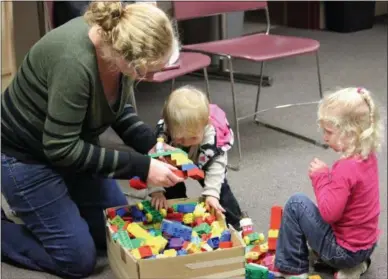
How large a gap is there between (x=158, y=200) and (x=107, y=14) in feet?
1.84

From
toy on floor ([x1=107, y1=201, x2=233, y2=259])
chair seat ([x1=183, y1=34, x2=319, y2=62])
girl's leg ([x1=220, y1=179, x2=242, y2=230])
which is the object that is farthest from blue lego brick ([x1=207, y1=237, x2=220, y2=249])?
chair seat ([x1=183, y1=34, x2=319, y2=62])

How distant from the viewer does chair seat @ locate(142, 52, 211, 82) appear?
8.00 feet

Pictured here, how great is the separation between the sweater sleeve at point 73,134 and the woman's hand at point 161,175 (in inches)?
0.6

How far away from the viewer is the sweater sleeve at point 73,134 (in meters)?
1.58

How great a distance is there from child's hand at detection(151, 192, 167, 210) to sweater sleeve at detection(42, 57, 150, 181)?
0.16 meters

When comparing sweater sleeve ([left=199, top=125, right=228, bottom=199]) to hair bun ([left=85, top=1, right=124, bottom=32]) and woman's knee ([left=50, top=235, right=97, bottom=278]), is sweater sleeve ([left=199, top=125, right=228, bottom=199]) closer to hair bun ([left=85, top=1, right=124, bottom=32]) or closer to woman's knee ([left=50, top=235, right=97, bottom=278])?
woman's knee ([left=50, top=235, right=97, bottom=278])

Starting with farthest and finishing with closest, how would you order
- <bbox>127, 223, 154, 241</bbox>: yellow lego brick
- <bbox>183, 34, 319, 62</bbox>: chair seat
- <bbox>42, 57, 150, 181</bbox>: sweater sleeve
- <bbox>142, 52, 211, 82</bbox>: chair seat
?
<bbox>183, 34, 319, 62</bbox>: chair seat < <bbox>142, 52, 211, 82</bbox>: chair seat < <bbox>127, 223, 154, 241</bbox>: yellow lego brick < <bbox>42, 57, 150, 181</bbox>: sweater sleeve

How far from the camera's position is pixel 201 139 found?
6.10 feet

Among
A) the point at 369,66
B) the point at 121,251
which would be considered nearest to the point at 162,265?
the point at 121,251

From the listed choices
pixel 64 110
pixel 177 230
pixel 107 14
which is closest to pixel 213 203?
pixel 177 230

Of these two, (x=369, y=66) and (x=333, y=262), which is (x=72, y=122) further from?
(x=369, y=66)

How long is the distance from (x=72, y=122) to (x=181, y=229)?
40 centimetres

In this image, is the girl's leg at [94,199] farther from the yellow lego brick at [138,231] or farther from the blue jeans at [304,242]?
the blue jeans at [304,242]

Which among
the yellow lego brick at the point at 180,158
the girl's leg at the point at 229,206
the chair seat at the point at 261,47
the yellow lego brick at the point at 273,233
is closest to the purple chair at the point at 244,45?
the chair seat at the point at 261,47
